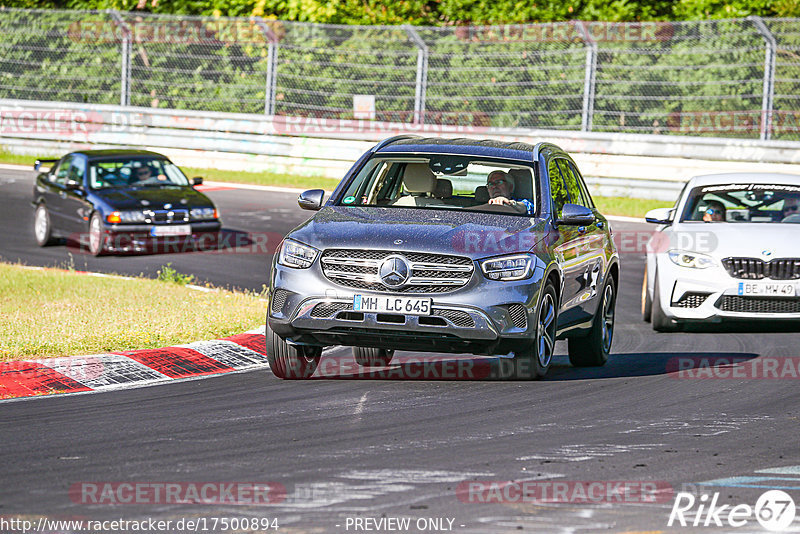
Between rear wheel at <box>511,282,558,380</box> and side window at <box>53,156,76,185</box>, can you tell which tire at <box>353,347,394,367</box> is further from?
side window at <box>53,156,76,185</box>

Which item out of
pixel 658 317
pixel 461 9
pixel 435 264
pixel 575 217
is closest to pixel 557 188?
pixel 575 217

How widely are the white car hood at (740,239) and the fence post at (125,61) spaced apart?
19.4m

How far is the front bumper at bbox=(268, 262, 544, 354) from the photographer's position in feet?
30.6

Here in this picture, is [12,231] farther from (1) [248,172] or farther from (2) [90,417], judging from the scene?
(2) [90,417]

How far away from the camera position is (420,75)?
92.8ft

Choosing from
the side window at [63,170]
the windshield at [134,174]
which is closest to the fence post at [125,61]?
the side window at [63,170]

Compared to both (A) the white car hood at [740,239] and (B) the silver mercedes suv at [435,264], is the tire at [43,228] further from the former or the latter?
(B) the silver mercedes suv at [435,264]

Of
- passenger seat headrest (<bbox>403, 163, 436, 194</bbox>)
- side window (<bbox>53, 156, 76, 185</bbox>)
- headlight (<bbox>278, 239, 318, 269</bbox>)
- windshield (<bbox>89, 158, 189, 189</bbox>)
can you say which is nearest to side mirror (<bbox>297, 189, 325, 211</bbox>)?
passenger seat headrest (<bbox>403, 163, 436, 194</bbox>)

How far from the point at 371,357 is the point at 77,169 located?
33.6 feet

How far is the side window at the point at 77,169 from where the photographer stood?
1998cm

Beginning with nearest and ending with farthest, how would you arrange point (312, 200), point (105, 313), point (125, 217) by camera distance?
point (312, 200) < point (105, 313) < point (125, 217)

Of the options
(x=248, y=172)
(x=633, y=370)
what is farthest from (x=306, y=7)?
(x=633, y=370)

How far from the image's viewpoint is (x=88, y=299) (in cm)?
1388

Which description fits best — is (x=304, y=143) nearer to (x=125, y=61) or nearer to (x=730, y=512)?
(x=125, y=61)
